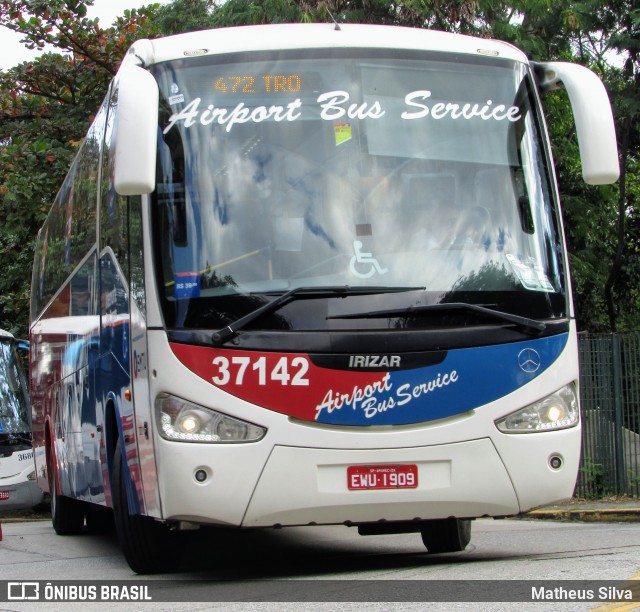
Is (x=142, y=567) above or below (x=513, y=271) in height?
below

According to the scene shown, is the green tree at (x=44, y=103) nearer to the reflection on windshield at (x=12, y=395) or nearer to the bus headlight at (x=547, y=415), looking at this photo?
the reflection on windshield at (x=12, y=395)

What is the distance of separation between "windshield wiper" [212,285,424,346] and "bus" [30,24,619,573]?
0.04 feet

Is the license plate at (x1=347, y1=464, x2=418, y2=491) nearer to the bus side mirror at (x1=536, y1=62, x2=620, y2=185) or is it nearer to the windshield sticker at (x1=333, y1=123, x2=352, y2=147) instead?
the windshield sticker at (x1=333, y1=123, x2=352, y2=147)

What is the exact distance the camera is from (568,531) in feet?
36.0

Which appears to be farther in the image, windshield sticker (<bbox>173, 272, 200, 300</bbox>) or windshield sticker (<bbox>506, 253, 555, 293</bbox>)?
windshield sticker (<bbox>506, 253, 555, 293</bbox>)

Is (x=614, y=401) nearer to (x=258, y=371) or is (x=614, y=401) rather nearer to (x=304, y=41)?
(x=304, y=41)

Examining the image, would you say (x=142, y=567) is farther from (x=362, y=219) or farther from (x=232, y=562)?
(x=362, y=219)

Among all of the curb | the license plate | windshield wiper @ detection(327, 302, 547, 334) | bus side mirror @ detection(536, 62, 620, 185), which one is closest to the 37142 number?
windshield wiper @ detection(327, 302, 547, 334)

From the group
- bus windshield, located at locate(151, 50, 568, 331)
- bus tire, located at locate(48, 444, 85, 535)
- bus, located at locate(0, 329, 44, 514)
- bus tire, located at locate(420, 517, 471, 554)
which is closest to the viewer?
bus windshield, located at locate(151, 50, 568, 331)

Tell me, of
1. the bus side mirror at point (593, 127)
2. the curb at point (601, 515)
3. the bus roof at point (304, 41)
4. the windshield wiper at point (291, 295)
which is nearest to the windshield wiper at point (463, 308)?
the windshield wiper at point (291, 295)

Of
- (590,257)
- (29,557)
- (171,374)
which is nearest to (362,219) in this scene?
(171,374)

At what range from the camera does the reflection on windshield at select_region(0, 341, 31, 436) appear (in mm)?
19188

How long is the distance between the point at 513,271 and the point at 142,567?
10.3ft

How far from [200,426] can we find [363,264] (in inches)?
52.8
